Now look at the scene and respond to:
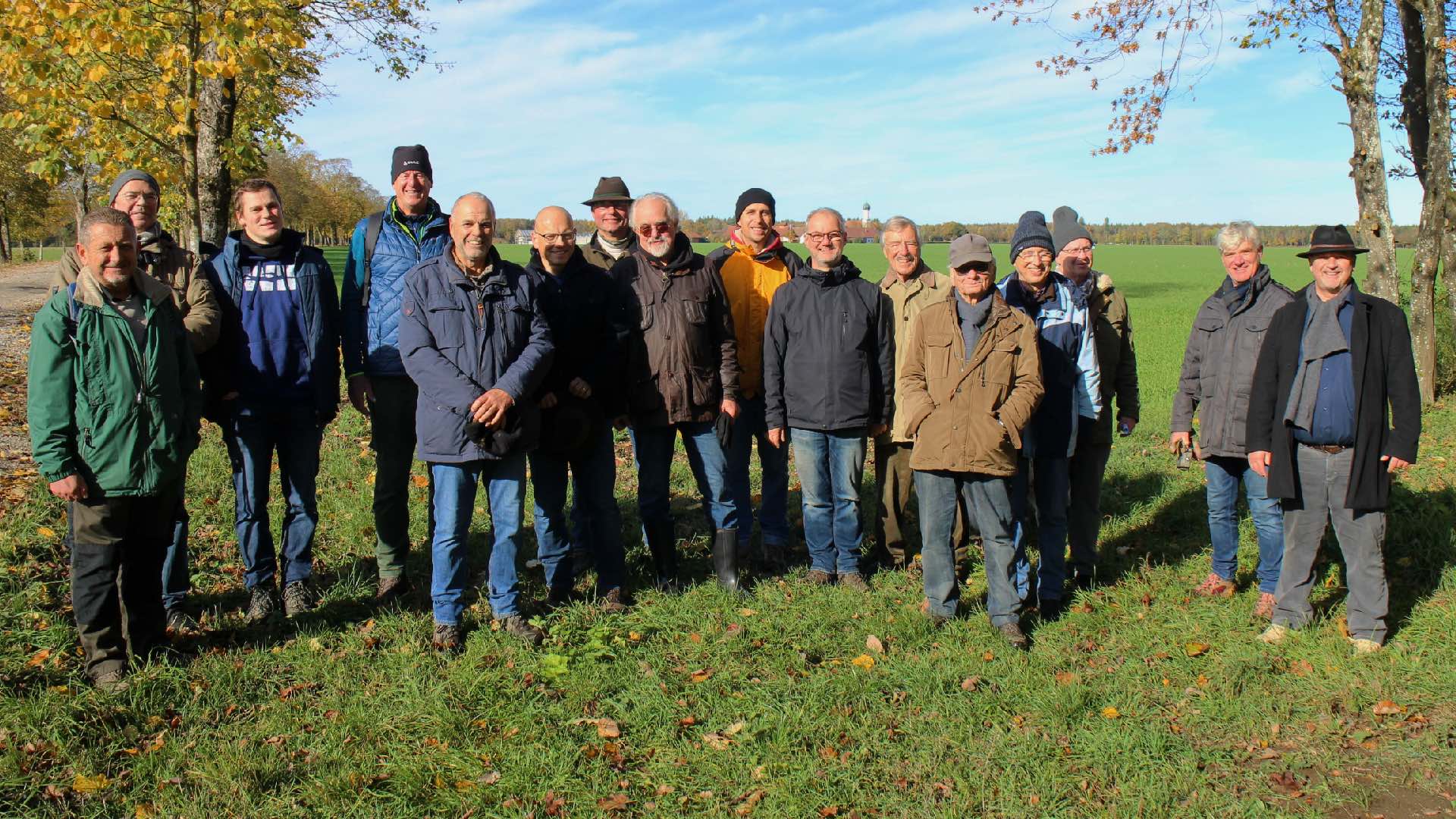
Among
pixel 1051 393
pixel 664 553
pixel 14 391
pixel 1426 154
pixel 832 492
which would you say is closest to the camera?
pixel 1051 393

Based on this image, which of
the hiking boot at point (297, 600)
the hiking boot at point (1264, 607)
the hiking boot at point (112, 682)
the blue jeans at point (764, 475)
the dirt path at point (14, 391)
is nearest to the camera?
the hiking boot at point (112, 682)

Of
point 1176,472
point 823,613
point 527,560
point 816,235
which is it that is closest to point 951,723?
point 823,613

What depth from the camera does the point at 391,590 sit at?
5.79m

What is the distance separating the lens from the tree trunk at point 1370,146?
1096cm

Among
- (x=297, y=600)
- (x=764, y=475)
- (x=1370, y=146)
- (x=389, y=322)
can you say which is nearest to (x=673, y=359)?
(x=764, y=475)

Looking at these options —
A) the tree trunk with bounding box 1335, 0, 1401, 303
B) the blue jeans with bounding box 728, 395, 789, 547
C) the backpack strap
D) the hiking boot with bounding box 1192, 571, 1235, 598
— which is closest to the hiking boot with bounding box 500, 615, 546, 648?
the blue jeans with bounding box 728, 395, 789, 547

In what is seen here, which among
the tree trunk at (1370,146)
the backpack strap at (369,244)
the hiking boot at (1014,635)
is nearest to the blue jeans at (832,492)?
the hiking boot at (1014,635)

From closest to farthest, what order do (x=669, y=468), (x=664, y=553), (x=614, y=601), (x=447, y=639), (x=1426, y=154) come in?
(x=447, y=639) → (x=614, y=601) → (x=669, y=468) → (x=664, y=553) → (x=1426, y=154)

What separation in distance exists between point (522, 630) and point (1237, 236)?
4549mm

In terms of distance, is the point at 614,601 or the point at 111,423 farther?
the point at 614,601

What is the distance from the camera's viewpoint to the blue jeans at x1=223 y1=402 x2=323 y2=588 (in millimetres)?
5348

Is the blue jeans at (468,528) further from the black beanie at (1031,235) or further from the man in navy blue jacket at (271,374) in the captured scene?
the black beanie at (1031,235)

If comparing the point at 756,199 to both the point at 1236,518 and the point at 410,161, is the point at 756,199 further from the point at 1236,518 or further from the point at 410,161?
the point at 1236,518

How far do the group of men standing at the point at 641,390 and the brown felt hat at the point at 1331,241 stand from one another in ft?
0.24
